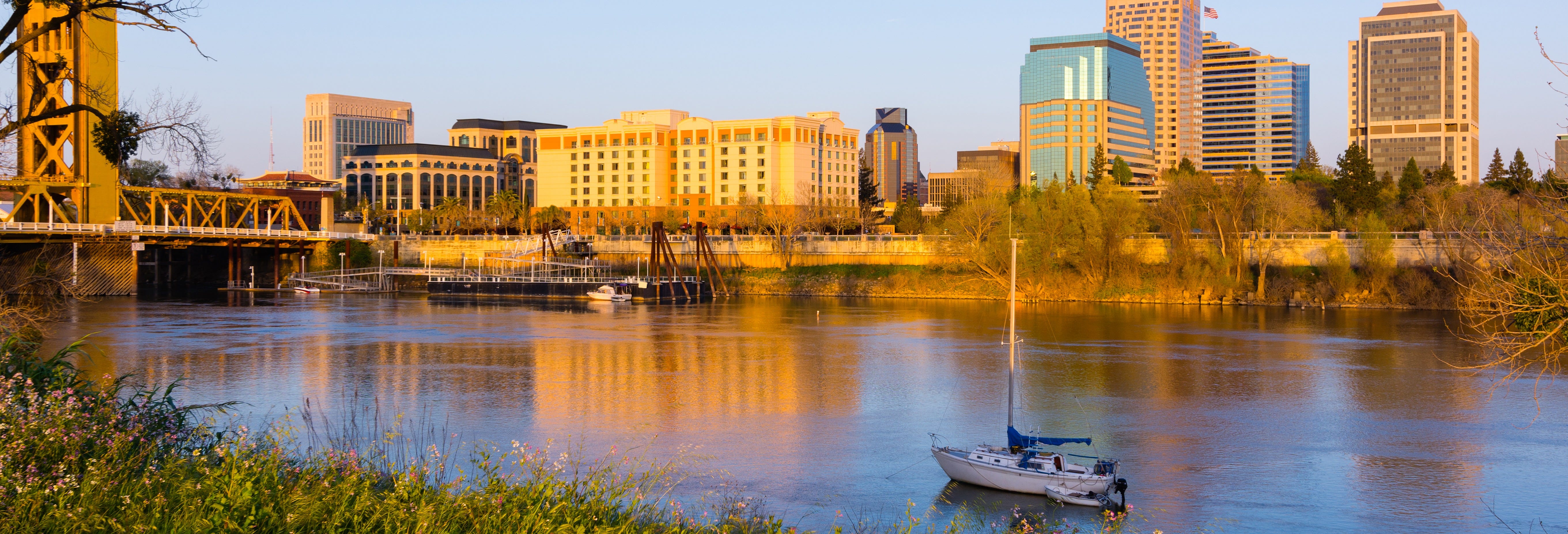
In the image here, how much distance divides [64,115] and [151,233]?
268 ft

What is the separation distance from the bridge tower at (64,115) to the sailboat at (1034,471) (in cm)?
1674

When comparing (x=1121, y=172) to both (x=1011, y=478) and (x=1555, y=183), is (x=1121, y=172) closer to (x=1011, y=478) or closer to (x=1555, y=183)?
(x=1011, y=478)

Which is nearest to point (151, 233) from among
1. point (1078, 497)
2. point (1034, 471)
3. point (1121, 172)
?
point (1034, 471)

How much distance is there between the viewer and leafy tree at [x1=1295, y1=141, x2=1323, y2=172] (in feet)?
426

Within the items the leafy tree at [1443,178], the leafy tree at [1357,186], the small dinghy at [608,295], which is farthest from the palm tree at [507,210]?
the leafy tree at [1443,178]

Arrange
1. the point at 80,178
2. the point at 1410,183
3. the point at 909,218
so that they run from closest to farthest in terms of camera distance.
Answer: the point at 80,178, the point at 1410,183, the point at 909,218

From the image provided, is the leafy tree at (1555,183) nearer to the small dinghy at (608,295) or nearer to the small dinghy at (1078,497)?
the small dinghy at (1078,497)

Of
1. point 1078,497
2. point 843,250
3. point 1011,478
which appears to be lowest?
point 1078,497

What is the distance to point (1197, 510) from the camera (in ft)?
72.5

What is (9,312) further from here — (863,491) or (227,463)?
(863,491)

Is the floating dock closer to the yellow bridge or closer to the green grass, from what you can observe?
the yellow bridge

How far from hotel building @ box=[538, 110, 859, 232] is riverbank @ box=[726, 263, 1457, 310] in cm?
5138

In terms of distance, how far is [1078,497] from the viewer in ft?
75.3

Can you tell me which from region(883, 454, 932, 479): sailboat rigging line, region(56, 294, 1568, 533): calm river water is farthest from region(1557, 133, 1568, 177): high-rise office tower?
region(883, 454, 932, 479): sailboat rigging line
